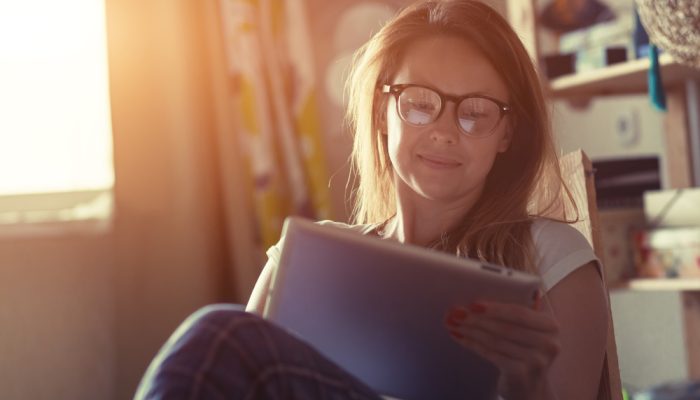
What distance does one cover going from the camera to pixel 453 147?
1.21 meters

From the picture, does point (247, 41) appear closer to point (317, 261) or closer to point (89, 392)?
point (89, 392)

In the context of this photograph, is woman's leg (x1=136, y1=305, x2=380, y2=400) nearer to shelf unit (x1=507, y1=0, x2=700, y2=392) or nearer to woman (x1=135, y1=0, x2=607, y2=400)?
woman (x1=135, y1=0, x2=607, y2=400)

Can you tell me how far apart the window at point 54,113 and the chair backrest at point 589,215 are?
185 centimetres

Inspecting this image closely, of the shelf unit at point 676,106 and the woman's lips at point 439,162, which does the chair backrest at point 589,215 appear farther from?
the shelf unit at point 676,106

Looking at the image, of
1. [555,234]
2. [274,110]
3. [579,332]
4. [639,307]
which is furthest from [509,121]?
[274,110]

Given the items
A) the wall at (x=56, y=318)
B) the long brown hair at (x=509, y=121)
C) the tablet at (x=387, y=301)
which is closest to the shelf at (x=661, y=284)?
the long brown hair at (x=509, y=121)

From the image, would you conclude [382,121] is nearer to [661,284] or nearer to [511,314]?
[511,314]

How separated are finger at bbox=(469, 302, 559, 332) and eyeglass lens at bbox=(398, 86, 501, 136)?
0.36m

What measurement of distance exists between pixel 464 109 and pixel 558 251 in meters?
0.23

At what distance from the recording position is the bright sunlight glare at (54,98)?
2641 millimetres

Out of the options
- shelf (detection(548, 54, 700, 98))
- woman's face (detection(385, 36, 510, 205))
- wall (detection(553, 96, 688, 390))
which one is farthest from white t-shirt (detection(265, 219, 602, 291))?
wall (detection(553, 96, 688, 390))

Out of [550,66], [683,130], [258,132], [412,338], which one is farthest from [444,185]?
[258,132]

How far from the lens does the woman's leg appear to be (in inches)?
32.2

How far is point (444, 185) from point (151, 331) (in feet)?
6.02
